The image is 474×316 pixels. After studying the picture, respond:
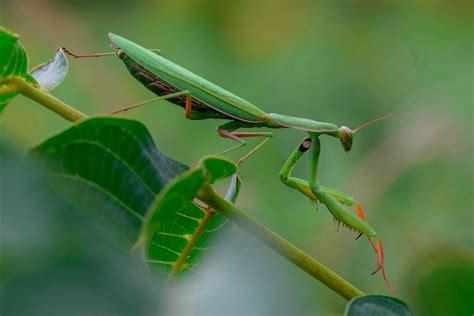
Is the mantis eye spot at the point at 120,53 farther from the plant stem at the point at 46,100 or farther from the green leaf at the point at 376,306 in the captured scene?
the green leaf at the point at 376,306

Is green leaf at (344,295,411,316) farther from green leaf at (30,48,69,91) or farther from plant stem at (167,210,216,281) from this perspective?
green leaf at (30,48,69,91)

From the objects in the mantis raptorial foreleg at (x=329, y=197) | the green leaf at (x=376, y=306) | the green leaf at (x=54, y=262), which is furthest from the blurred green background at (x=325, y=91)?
the green leaf at (x=54, y=262)

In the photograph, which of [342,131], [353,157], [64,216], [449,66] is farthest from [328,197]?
[449,66]

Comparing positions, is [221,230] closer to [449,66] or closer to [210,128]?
[210,128]

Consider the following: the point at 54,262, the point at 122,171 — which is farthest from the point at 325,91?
the point at 54,262

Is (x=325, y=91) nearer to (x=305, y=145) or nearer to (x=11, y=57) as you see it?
(x=305, y=145)

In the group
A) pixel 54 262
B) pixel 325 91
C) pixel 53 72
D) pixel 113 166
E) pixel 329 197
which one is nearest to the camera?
pixel 54 262

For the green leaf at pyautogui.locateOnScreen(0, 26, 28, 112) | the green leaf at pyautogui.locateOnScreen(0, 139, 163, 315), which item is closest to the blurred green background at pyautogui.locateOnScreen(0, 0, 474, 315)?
the green leaf at pyautogui.locateOnScreen(0, 26, 28, 112)
